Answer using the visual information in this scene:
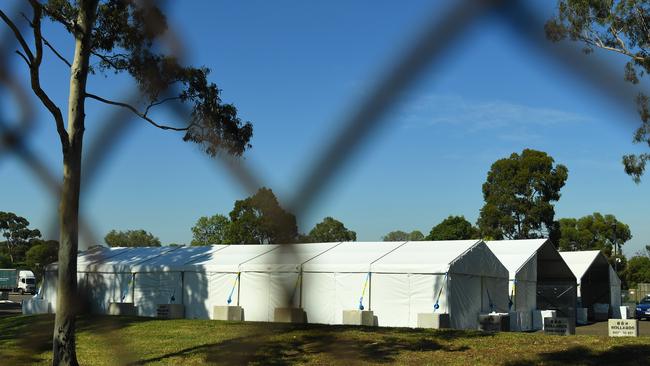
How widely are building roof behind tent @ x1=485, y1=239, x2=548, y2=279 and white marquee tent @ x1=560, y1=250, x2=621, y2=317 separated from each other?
670cm

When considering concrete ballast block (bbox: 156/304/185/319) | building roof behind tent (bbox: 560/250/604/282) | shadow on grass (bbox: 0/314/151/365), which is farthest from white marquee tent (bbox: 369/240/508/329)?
building roof behind tent (bbox: 560/250/604/282)

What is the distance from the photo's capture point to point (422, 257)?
739 inches

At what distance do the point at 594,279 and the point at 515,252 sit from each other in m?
10.3

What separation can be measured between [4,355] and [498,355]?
956 centimetres

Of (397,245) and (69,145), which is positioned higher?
(69,145)

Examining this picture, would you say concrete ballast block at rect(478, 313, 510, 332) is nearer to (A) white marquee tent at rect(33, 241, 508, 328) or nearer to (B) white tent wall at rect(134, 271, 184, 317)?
(A) white marquee tent at rect(33, 241, 508, 328)

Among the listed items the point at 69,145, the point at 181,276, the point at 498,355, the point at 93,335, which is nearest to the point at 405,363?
the point at 498,355

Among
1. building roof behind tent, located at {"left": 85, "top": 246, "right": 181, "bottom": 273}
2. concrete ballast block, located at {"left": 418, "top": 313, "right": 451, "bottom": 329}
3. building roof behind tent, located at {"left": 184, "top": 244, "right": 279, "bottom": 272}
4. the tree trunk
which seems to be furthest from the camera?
building roof behind tent, located at {"left": 85, "top": 246, "right": 181, "bottom": 273}

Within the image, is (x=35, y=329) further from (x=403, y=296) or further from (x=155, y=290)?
(x=403, y=296)

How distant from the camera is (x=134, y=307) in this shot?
73.4 ft

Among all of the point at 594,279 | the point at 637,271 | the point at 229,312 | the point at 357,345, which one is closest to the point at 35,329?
the point at 229,312

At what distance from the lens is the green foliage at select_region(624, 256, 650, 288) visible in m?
61.5

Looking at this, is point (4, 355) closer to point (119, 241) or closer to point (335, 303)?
point (335, 303)

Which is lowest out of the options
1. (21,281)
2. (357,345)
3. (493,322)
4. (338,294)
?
(21,281)
